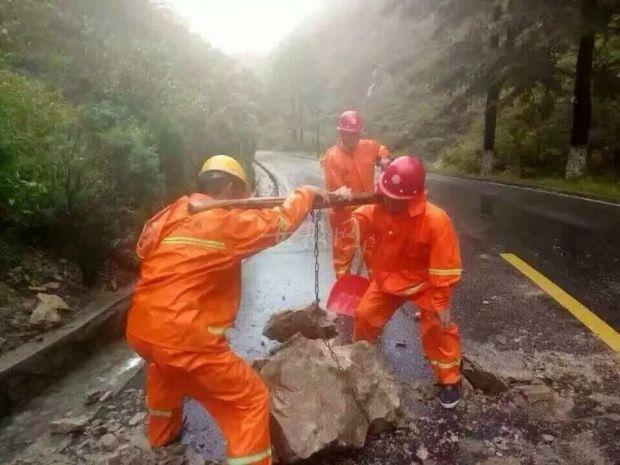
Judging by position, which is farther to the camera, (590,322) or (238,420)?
(590,322)

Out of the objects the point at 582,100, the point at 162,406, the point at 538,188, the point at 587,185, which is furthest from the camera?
the point at 582,100

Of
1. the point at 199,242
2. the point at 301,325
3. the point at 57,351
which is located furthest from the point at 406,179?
the point at 57,351

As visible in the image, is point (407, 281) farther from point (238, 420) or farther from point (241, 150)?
point (241, 150)

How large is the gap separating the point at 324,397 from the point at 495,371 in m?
1.39

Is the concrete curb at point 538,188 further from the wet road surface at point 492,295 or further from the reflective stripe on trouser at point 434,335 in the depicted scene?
the reflective stripe on trouser at point 434,335

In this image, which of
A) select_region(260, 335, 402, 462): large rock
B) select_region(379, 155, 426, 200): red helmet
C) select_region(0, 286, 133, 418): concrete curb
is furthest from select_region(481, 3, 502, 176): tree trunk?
select_region(260, 335, 402, 462): large rock

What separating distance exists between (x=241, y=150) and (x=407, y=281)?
10.4 metres

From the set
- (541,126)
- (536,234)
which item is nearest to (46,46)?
(536,234)

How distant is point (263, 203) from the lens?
10.4 ft

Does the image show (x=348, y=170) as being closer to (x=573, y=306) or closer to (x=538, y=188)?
(x=573, y=306)

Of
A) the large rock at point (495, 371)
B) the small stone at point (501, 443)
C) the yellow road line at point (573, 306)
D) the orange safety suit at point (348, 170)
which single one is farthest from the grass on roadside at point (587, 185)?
the small stone at point (501, 443)

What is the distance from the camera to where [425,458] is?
3.12 metres

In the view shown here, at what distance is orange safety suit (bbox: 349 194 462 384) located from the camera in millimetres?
3621

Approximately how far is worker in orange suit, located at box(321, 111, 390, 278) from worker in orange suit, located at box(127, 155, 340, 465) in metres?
3.23
